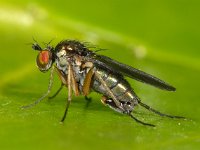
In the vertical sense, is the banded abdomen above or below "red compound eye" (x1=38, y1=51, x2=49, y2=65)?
below

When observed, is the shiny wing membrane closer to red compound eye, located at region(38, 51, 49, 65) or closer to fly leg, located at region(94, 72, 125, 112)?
fly leg, located at region(94, 72, 125, 112)

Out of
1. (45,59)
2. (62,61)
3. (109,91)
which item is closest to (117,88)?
(109,91)

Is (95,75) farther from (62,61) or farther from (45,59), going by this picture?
(45,59)

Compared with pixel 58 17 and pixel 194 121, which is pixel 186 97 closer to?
pixel 194 121

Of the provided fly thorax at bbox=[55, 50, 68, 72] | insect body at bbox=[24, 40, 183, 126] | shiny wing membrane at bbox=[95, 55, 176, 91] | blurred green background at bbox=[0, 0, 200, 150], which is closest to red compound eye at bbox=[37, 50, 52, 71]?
insect body at bbox=[24, 40, 183, 126]

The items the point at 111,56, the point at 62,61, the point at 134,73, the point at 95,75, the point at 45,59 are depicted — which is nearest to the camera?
the point at 134,73
